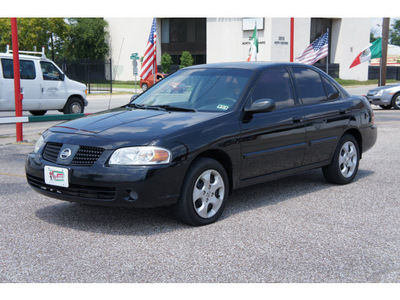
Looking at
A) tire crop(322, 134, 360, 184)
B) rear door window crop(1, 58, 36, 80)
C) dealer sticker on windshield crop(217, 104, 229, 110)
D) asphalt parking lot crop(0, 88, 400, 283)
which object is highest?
rear door window crop(1, 58, 36, 80)

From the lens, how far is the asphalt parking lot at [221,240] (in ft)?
12.8

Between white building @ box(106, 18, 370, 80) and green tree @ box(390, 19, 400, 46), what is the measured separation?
3626 inches

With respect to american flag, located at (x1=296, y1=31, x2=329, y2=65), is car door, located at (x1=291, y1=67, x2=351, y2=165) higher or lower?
lower

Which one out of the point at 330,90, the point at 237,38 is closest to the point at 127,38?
the point at 237,38

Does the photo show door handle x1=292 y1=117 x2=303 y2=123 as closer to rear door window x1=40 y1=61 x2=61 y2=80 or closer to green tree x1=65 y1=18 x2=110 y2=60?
rear door window x1=40 y1=61 x2=61 y2=80

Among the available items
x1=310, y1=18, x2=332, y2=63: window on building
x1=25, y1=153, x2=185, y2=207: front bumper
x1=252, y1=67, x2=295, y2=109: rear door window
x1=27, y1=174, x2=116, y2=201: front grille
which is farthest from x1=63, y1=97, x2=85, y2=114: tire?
x1=310, y1=18, x2=332, y2=63: window on building

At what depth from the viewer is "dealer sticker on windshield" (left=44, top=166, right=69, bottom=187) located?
482 centimetres

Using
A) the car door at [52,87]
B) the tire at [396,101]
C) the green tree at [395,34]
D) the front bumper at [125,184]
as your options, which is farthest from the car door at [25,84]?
the green tree at [395,34]

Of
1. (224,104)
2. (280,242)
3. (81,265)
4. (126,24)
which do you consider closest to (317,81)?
(224,104)

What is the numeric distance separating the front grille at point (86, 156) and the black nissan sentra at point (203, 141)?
0.01m

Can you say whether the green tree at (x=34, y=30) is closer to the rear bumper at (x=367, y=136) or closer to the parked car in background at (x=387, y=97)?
the parked car in background at (x=387, y=97)

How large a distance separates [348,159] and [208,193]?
2.85m

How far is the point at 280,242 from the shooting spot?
4.62m

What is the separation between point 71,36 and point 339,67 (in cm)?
2994
